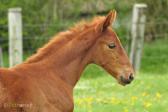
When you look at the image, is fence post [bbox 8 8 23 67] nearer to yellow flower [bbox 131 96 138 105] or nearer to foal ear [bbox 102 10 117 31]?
yellow flower [bbox 131 96 138 105]

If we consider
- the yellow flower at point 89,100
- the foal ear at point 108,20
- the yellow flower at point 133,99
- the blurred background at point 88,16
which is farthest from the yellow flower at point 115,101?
the foal ear at point 108,20

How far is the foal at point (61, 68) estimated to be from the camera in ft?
19.7

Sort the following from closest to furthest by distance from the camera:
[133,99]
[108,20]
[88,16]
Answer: [108,20], [133,99], [88,16]

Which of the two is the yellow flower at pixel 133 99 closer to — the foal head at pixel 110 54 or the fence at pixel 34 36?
the foal head at pixel 110 54

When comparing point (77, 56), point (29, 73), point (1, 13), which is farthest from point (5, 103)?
point (1, 13)

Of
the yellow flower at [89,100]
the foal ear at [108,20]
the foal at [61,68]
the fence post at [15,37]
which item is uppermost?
the foal ear at [108,20]

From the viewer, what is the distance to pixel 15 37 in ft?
47.6

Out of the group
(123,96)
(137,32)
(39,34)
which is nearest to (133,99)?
(123,96)

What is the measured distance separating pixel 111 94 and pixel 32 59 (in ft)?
15.2

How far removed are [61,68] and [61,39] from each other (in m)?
0.35

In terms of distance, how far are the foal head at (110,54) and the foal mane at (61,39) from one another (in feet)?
0.38

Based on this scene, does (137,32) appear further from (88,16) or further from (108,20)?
(108,20)

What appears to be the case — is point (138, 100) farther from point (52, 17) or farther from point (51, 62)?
point (52, 17)

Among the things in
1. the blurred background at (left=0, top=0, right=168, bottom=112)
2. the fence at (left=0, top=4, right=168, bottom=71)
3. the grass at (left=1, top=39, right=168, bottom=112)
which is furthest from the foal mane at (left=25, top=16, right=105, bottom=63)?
the fence at (left=0, top=4, right=168, bottom=71)
